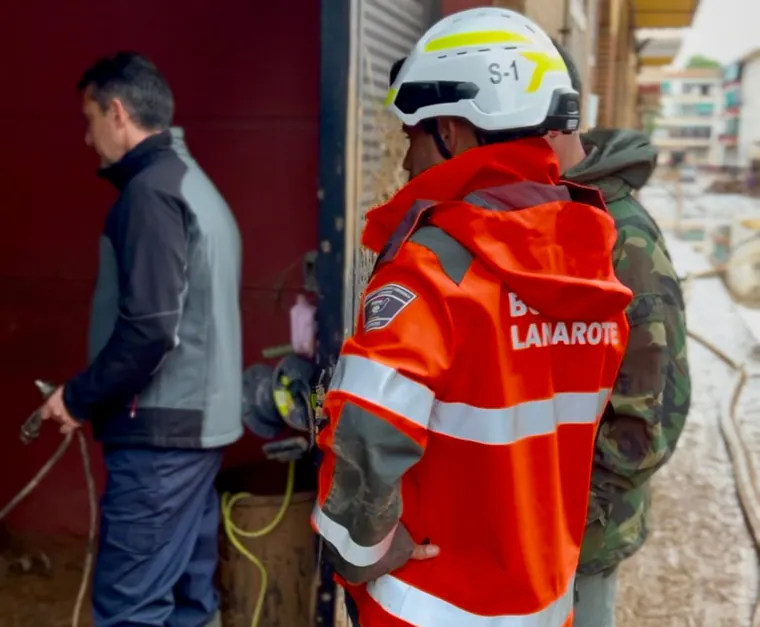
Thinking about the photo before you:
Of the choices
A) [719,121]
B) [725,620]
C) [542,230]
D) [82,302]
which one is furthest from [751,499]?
[719,121]

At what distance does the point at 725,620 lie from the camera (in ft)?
13.2

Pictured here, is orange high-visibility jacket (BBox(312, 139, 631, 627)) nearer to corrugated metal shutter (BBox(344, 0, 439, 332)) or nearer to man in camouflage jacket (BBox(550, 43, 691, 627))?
man in camouflage jacket (BBox(550, 43, 691, 627))

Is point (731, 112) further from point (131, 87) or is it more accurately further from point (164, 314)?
point (164, 314)

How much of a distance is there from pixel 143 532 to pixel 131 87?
52.7 inches

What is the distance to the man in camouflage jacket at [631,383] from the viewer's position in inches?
80.3

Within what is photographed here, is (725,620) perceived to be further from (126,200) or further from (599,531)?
(126,200)

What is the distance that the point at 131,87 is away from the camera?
2.76 m

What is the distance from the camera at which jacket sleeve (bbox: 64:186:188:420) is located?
257 centimetres

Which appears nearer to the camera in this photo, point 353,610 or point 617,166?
point 353,610

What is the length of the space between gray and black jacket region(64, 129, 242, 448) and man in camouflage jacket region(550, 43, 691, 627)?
113 centimetres

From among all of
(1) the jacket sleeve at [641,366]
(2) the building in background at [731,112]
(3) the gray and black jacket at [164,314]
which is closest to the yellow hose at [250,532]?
(3) the gray and black jacket at [164,314]

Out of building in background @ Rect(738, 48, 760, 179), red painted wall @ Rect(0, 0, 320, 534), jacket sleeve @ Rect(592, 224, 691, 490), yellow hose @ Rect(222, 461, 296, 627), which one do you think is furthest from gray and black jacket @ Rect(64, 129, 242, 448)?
building in background @ Rect(738, 48, 760, 179)

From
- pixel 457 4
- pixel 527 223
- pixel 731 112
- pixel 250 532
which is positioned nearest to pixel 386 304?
pixel 527 223

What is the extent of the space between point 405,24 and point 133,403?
1.48 meters
